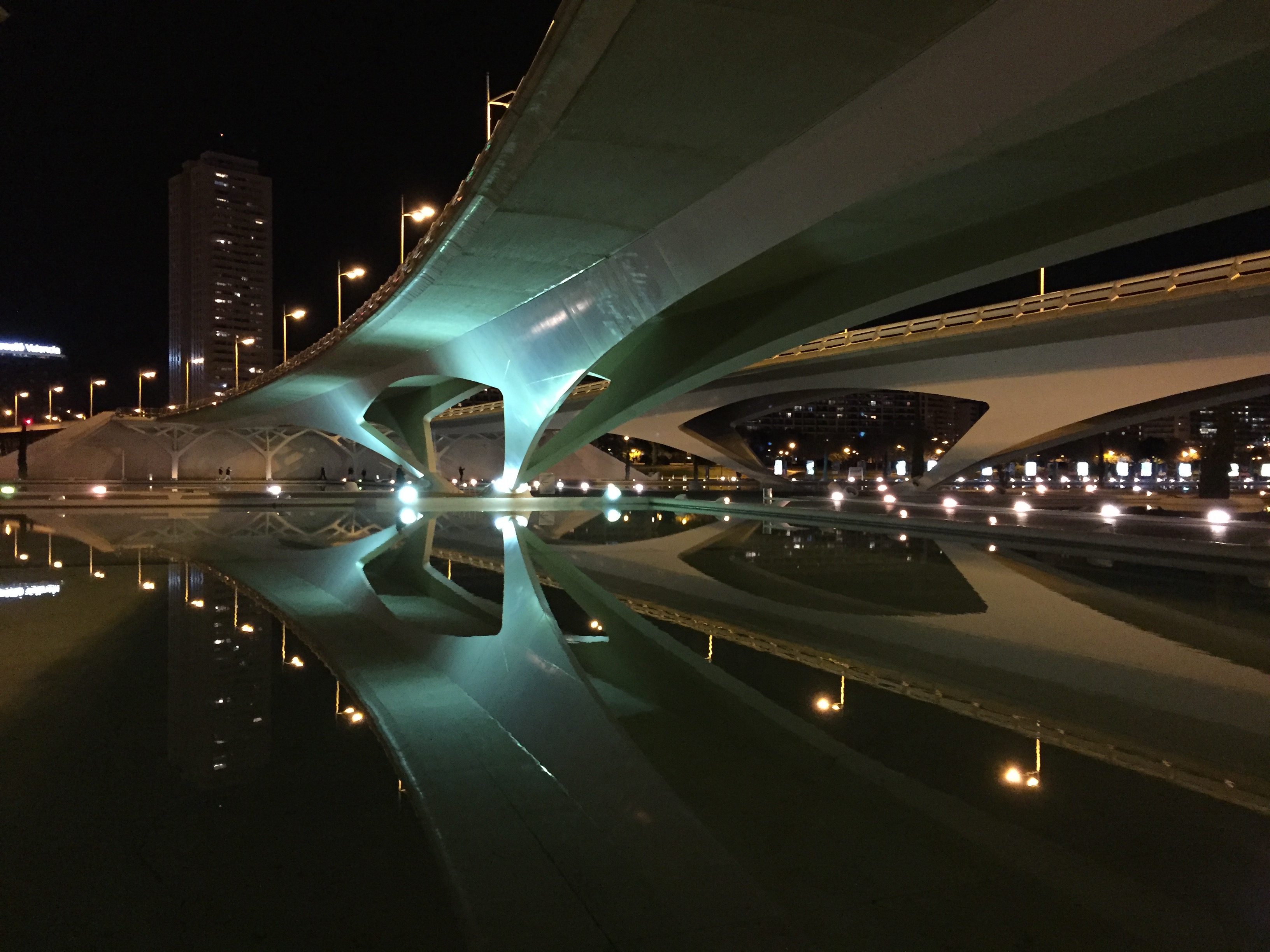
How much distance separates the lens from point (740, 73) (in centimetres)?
866

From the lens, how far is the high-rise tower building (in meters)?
130

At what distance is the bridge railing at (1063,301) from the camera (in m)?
21.6

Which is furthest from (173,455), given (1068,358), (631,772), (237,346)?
(631,772)

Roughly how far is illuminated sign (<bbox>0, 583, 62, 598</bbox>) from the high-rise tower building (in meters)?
129

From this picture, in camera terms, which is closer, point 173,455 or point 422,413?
point 422,413

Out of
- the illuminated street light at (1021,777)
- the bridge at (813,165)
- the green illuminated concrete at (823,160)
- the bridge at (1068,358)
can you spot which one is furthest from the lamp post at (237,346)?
the illuminated street light at (1021,777)

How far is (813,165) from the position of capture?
10211 millimetres

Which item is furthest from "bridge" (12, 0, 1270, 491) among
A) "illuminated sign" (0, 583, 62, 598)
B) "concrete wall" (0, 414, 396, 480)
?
"concrete wall" (0, 414, 396, 480)

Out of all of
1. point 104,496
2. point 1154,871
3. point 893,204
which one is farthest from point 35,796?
point 104,496

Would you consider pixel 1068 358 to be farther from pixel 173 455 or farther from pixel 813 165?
pixel 173 455

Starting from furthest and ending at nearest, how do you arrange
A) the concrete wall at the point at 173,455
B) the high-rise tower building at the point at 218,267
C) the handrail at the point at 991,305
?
the high-rise tower building at the point at 218,267 → the concrete wall at the point at 173,455 → the handrail at the point at 991,305

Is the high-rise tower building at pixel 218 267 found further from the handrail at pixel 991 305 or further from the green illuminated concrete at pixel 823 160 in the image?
the green illuminated concrete at pixel 823 160

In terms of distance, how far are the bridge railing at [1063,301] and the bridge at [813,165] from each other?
4.10 metres

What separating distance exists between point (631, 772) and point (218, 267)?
145323 millimetres
